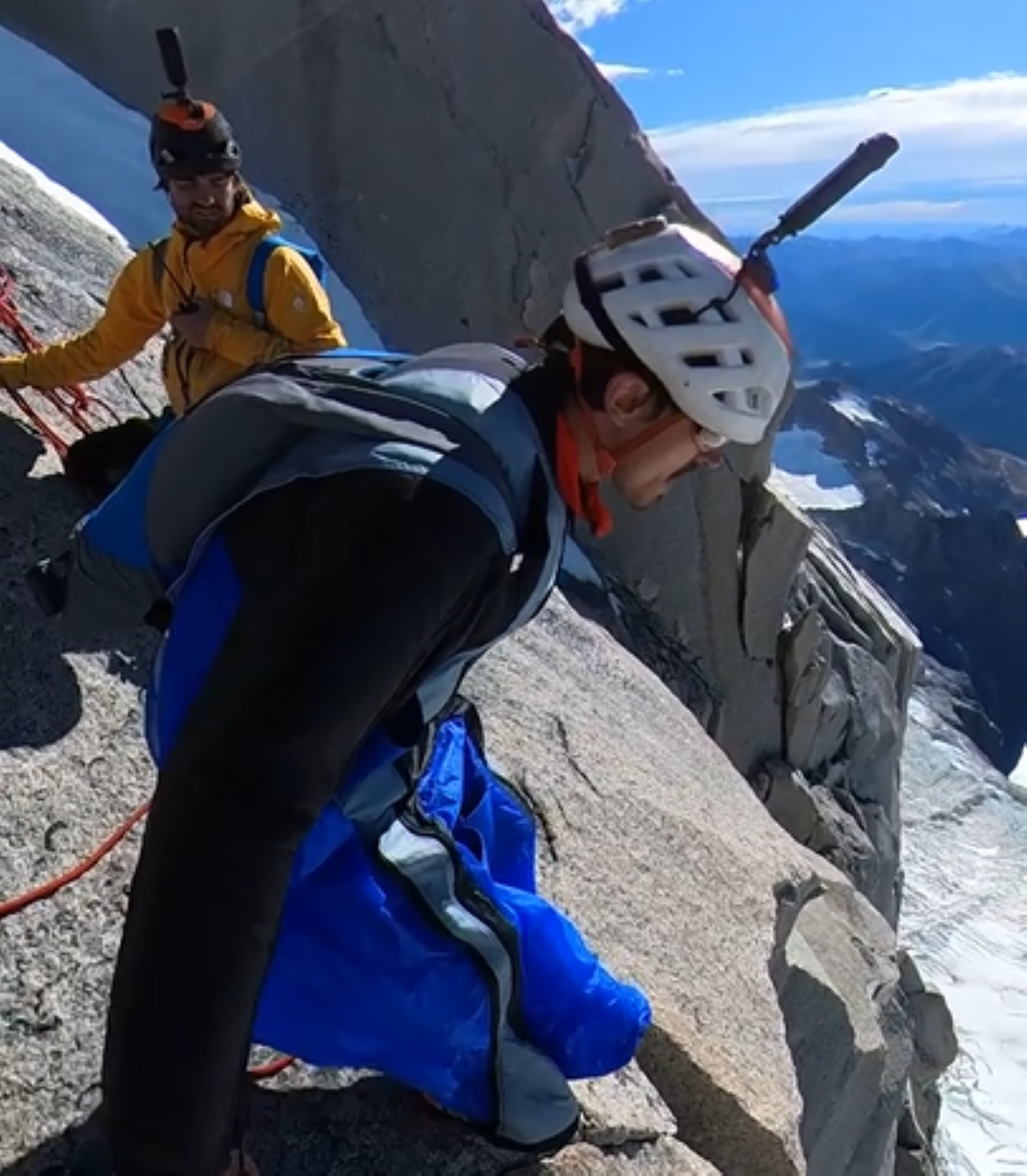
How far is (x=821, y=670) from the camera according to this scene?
15.9 meters

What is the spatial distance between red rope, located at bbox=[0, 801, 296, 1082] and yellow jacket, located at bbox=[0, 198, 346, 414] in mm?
1862

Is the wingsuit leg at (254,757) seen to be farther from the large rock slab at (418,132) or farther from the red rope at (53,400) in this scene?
the large rock slab at (418,132)

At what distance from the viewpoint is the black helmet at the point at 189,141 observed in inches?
201

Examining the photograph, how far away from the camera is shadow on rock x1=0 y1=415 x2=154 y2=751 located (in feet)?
14.3

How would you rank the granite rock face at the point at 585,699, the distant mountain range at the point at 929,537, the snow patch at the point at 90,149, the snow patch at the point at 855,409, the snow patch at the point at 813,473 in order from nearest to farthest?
the granite rock face at the point at 585,699, the snow patch at the point at 90,149, the distant mountain range at the point at 929,537, the snow patch at the point at 813,473, the snow patch at the point at 855,409

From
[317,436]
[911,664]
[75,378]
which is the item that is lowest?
[911,664]

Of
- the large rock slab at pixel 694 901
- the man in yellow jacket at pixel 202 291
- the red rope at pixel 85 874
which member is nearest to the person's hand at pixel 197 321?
the man in yellow jacket at pixel 202 291

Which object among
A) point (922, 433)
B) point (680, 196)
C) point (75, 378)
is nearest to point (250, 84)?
point (680, 196)

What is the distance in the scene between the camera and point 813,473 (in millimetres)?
72812

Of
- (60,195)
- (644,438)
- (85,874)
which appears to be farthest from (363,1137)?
(60,195)

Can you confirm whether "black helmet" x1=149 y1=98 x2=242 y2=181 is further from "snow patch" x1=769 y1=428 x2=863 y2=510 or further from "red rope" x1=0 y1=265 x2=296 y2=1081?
"snow patch" x1=769 y1=428 x2=863 y2=510

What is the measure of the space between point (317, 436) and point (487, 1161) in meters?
2.06

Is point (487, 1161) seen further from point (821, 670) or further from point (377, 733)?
point (821, 670)

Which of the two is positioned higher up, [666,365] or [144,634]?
[666,365]
